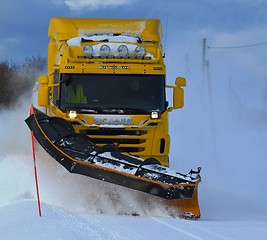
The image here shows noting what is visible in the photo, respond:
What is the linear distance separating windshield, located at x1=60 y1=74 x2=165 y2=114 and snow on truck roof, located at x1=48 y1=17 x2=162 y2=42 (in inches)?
63.1

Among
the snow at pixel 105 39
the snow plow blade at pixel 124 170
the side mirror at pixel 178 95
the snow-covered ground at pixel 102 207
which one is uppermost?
the snow at pixel 105 39

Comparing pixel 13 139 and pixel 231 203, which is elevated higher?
pixel 13 139

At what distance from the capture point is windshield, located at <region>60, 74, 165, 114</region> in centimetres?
983

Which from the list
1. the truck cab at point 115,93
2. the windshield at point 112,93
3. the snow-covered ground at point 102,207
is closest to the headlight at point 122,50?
the truck cab at point 115,93

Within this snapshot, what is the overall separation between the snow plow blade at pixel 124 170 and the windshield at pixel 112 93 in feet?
4.16

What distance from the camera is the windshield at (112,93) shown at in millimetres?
9828

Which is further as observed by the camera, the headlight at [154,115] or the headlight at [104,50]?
the headlight at [104,50]

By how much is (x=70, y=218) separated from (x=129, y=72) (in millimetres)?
3916

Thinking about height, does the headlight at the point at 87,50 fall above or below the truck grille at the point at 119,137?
above

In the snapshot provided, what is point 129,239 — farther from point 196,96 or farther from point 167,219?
point 196,96

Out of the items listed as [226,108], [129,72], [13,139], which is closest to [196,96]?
[226,108]

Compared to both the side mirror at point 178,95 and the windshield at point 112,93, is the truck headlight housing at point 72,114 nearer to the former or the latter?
the windshield at point 112,93

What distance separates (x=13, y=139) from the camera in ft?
43.5

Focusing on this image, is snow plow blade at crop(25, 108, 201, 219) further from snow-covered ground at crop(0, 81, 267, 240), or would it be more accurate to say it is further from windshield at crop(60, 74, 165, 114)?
windshield at crop(60, 74, 165, 114)
